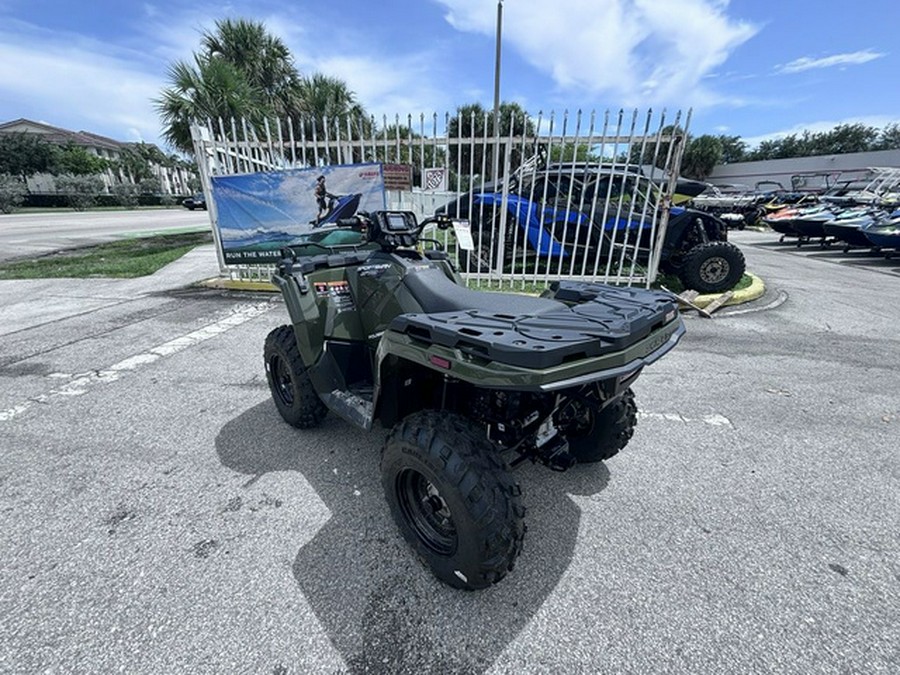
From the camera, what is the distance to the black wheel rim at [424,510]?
185 cm

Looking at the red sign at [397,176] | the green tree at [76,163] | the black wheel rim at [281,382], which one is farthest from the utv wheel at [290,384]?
the green tree at [76,163]

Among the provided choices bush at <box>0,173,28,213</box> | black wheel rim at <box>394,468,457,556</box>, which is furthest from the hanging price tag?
bush at <box>0,173,28,213</box>

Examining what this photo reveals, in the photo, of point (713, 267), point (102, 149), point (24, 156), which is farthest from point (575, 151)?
point (102, 149)

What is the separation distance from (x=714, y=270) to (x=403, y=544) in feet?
21.6

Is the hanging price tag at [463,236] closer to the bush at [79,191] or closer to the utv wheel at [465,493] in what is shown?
the utv wheel at [465,493]

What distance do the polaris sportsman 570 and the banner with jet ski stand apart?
3.95m

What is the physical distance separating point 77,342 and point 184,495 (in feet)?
12.1

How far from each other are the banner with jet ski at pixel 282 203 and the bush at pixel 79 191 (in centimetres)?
4353

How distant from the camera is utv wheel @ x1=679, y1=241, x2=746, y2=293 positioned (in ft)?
20.8

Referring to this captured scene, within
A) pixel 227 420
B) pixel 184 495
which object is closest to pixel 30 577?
pixel 184 495

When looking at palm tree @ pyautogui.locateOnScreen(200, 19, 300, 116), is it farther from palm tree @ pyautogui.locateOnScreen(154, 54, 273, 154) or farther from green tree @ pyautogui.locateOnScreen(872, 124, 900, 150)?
green tree @ pyautogui.locateOnScreen(872, 124, 900, 150)

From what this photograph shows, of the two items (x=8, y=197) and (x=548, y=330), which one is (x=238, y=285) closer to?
(x=548, y=330)

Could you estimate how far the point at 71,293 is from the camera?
22.7 ft

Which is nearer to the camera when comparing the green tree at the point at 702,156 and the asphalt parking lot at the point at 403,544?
the asphalt parking lot at the point at 403,544
